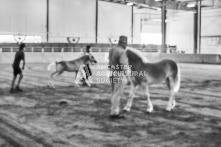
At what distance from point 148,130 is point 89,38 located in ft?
125

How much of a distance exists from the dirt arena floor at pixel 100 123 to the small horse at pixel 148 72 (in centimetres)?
68

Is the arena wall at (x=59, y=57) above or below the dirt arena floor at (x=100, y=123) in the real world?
above

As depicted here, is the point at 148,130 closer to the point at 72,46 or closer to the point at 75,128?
the point at 75,128

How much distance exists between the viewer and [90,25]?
43938 mm

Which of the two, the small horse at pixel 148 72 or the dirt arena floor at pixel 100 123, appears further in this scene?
the small horse at pixel 148 72

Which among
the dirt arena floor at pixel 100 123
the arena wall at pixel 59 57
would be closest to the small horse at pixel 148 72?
the dirt arena floor at pixel 100 123

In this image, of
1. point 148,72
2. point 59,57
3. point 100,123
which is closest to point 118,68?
point 148,72

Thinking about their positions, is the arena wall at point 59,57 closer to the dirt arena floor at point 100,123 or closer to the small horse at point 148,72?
the dirt arena floor at point 100,123

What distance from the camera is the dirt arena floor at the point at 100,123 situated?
5.79 meters

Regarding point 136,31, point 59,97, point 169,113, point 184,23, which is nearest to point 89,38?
point 136,31

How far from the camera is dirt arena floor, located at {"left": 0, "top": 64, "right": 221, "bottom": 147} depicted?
579cm

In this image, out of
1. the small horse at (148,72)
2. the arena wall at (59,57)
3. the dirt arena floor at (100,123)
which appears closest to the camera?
the dirt arena floor at (100,123)

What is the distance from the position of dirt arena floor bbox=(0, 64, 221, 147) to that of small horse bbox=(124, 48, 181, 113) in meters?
0.68

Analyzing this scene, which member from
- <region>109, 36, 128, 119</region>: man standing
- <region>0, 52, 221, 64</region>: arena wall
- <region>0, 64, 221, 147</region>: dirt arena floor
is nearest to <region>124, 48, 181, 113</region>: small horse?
<region>109, 36, 128, 119</region>: man standing
